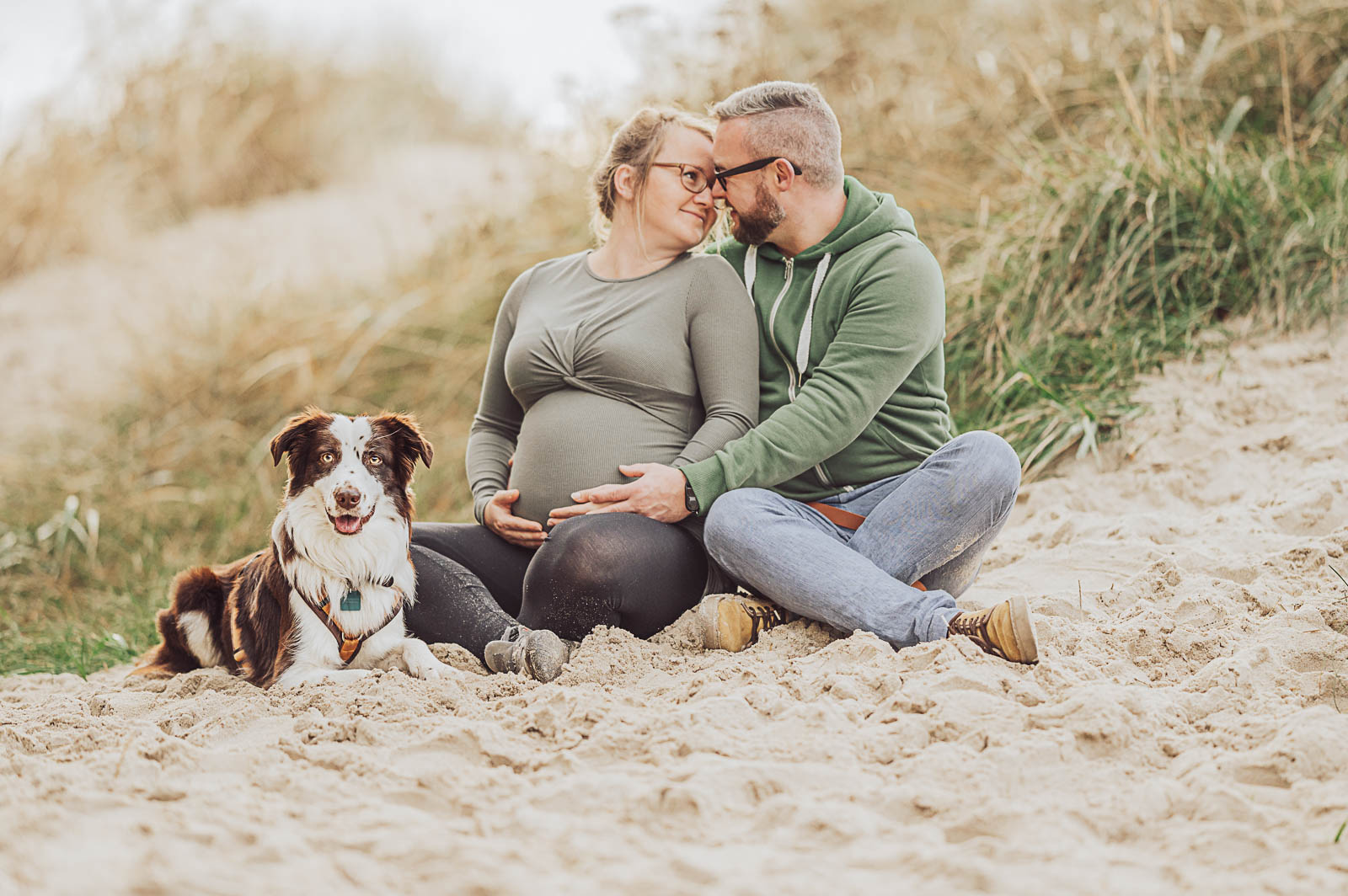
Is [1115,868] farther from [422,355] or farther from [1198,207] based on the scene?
[422,355]

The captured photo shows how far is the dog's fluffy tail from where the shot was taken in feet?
10.2

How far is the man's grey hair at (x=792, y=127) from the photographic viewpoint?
2.95m

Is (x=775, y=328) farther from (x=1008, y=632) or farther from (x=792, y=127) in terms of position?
(x=1008, y=632)

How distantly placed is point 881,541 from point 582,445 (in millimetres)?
842

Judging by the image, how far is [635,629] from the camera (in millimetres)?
2877

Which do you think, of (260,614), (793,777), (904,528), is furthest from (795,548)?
(260,614)

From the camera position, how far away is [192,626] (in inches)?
122

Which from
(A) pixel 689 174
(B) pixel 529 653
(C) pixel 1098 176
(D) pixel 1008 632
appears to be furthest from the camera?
(C) pixel 1098 176

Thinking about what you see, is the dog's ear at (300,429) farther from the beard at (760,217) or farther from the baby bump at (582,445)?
the beard at (760,217)

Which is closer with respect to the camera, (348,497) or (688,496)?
(348,497)

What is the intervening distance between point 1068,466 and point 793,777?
2.80 metres

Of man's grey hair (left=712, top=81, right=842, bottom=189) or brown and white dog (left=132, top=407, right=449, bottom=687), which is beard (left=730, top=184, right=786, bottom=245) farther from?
brown and white dog (left=132, top=407, right=449, bottom=687)

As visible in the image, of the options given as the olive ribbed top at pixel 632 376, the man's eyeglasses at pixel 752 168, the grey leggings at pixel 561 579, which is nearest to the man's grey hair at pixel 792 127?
the man's eyeglasses at pixel 752 168

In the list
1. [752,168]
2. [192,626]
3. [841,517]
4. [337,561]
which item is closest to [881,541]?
[841,517]
